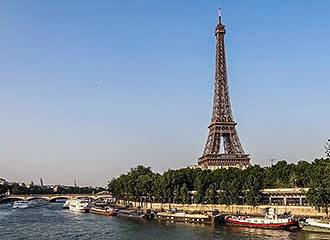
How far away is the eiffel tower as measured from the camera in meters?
82.9

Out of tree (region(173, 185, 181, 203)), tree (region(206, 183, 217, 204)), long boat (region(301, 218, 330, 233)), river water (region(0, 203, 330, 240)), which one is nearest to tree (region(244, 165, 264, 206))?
tree (region(206, 183, 217, 204))

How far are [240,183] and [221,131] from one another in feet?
75.5

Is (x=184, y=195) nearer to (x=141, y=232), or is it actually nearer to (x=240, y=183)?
(x=240, y=183)

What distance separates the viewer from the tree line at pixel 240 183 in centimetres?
5062

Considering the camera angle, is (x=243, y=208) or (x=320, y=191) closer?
(x=320, y=191)

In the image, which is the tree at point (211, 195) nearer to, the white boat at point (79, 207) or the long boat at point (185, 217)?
the long boat at point (185, 217)

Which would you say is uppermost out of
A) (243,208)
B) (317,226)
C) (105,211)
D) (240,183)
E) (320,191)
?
(240,183)

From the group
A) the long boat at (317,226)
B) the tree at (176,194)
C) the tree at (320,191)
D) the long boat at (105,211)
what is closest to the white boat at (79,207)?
the long boat at (105,211)

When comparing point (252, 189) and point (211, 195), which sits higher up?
point (252, 189)

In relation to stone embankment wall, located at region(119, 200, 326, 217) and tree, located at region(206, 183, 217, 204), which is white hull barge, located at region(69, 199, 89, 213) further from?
tree, located at region(206, 183, 217, 204)

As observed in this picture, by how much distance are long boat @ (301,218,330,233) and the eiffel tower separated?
36.2 metres

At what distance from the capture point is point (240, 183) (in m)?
62.6

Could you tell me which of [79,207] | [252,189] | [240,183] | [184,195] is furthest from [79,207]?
[252,189]

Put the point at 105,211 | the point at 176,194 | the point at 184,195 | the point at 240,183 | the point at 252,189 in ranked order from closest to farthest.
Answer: the point at 252,189 < the point at 240,183 < the point at 184,195 < the point at 176,194 < the point at 105,211
